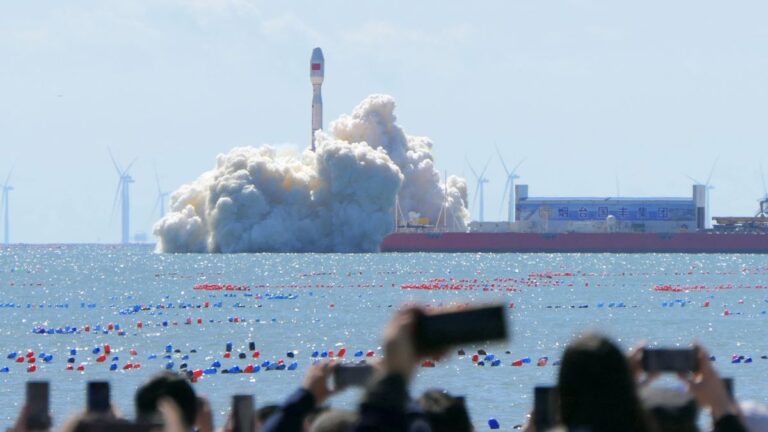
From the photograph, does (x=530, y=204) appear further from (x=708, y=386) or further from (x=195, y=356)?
(x=708, y=386)

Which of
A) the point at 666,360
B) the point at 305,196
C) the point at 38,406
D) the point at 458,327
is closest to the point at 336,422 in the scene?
the point at 458,327

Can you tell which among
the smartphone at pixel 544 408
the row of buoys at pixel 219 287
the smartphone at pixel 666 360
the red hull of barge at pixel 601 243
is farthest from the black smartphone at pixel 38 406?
the red hull of barge at pixel 601 243

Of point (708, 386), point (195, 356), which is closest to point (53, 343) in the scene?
point (195, 356)

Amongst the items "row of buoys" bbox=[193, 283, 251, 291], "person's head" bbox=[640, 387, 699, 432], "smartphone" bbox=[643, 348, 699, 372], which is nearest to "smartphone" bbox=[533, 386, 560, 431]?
"smartphone" bbox=[643, 348, 699, 372]

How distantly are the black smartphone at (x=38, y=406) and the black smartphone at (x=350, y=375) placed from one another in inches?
80.2

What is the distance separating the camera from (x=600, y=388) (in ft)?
23.5

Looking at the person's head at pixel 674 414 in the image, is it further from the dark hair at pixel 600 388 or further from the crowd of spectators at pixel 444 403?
the dark hair at pixel 600 388

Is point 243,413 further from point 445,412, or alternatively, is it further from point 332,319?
point 332,319

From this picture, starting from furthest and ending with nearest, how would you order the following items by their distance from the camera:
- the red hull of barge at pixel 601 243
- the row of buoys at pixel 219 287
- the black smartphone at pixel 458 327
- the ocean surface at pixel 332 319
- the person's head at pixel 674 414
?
the red hull of barge at pixel 601 243, the row of buoys at pixel 219 287, the ocean surface at pixel 332 319, the person's head at pixel 674 414, the black smartphone at pixel 458 327

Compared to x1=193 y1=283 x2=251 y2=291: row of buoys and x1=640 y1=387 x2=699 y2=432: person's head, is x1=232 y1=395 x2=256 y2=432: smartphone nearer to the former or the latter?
x1=640 y1=387 x2=699 y2=432: person's head

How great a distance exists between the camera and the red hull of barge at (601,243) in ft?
595

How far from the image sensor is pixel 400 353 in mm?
7121

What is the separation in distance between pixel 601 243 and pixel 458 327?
17858cm

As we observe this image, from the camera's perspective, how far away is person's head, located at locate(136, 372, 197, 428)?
862 cm
